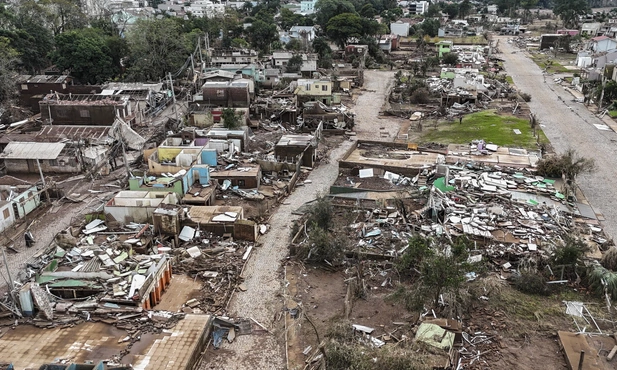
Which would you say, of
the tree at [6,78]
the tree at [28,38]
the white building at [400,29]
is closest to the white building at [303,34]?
the white building at [400,29]

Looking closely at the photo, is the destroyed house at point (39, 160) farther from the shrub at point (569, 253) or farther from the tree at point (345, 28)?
the tree at point (345, 28)

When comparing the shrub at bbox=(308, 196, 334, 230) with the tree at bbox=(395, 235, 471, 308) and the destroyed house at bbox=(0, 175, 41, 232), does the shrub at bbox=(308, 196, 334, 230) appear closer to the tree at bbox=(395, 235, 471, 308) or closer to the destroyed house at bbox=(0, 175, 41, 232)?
the tree at bbox=(395, 235, 471, 308)

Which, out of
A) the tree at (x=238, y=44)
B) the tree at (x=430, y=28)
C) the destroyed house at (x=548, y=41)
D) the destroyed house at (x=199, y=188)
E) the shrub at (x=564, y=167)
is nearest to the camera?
the destroyed house at (x=199, y=188)

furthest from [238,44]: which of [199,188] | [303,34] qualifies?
[199,188]

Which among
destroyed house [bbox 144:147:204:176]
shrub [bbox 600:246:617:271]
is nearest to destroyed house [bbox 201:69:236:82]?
destroyed house [bbox 144:147:204:176]

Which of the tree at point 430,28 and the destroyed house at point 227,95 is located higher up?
the tree at point 430,28

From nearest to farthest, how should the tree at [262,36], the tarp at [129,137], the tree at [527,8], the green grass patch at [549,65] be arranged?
the tarp at [129,137] → the green grass patch at [549,65] → the tree at [262,36] → the tree at [527,8]

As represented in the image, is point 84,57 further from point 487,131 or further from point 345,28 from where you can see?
point 487,131

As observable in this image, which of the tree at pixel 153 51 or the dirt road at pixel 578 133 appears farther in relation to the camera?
the tree at pixel 153 51
